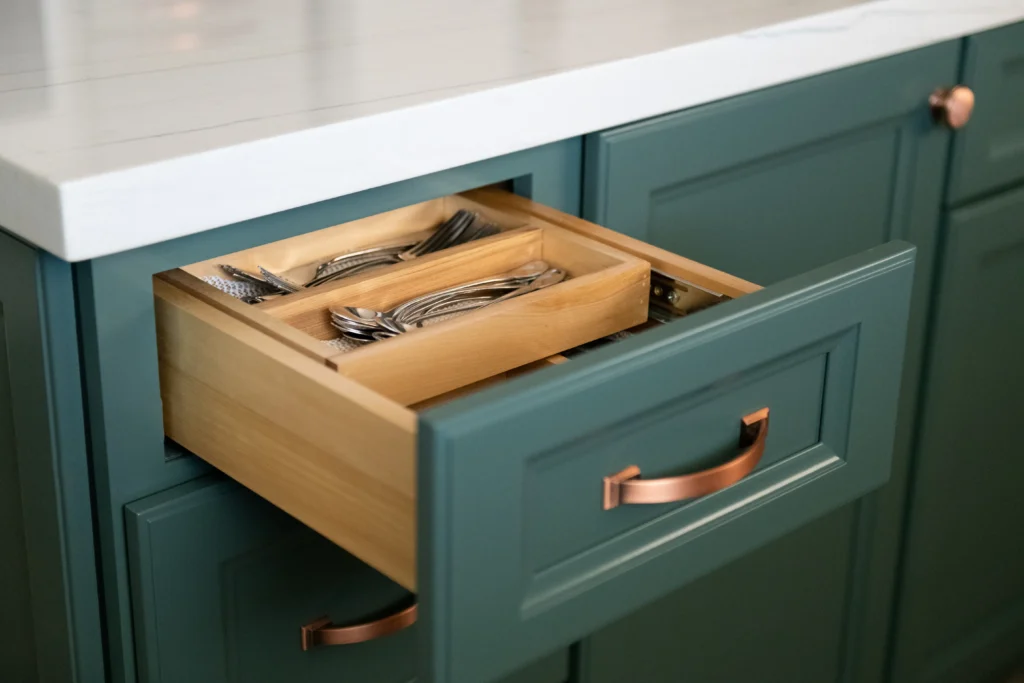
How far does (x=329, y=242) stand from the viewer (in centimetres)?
93

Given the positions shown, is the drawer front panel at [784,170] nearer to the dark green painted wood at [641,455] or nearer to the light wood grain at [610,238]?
the light wood grain at [610,238]

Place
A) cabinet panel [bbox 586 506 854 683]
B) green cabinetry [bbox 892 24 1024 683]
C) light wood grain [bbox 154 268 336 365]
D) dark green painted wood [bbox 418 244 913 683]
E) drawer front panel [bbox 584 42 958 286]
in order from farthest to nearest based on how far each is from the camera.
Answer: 1. green cabinetry [bbox 892 24 1024 683]
2. cabinet panel [bbox 586 506 854 683]
3. drawer front panel [bbox 584 42 958 286]
4. light wood grain [bbox 154 268 336 365]
5. dark green painted wood [bbox 418 244 913 683]

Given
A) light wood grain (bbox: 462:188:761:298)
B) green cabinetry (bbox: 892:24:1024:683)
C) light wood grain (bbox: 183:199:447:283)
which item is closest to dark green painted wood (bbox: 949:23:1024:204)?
green cabinetry (bbox: 892:24:1024:683)

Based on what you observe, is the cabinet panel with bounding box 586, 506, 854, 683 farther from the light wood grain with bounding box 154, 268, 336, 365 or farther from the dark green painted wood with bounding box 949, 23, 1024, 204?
the light wood grain with bounding box 154, 268, 336, 365

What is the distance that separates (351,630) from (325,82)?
36cm

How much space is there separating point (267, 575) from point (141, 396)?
16 cm

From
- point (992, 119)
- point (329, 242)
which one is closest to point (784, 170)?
point (992, 119)

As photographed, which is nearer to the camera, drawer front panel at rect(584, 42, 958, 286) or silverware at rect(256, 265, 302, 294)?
silverware at rect(256, 265, 302, 294)

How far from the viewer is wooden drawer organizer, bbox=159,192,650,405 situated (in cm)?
73

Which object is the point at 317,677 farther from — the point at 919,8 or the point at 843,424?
the point at 919,8

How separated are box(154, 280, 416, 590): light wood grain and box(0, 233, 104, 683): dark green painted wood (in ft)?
0.20

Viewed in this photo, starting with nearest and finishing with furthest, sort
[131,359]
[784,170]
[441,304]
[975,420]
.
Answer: [131,359] < [441,304] < [784,170] < [975,420]

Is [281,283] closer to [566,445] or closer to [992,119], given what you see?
[566,445]

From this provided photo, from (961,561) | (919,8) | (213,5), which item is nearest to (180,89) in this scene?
(213,5)
